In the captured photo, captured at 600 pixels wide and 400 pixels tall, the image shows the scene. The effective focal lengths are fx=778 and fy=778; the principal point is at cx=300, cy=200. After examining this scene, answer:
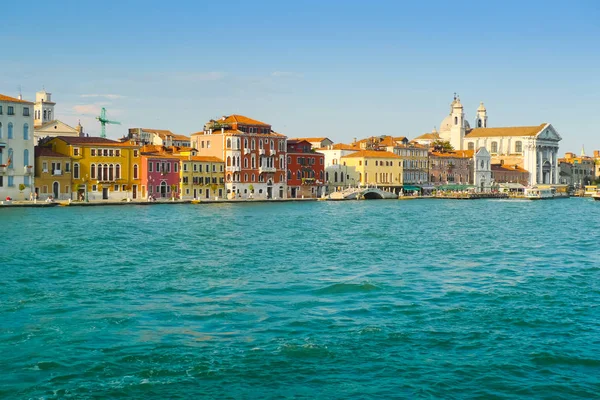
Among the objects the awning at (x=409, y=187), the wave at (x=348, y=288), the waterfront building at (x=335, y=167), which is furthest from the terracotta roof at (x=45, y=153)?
the wave at (x=348, y=288)

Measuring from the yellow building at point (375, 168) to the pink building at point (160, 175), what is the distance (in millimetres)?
19386

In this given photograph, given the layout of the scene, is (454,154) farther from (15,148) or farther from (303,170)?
(15,148)

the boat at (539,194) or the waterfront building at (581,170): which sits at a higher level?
the waterfront building at (581,170)

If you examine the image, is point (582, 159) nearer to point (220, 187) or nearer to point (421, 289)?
point (220, 187)

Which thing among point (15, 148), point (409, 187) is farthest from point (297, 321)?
point (409, 187)

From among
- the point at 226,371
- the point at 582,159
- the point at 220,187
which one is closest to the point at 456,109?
the point at 582,159

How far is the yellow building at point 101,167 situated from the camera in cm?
4809

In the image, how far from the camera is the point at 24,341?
1001cm

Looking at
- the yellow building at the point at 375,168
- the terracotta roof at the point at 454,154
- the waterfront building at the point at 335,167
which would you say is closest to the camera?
the waterfront building at the point at 335,167

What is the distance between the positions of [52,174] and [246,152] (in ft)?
47.7

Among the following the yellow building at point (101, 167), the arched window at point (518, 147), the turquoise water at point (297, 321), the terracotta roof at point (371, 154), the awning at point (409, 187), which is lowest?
the turquoise water at point (297, 321)

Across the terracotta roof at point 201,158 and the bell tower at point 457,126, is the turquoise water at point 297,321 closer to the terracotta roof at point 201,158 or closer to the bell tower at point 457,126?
the terracotta roof at point 201,158

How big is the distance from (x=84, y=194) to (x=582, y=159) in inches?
3028

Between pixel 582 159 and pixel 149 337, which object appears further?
pixel 582 159
